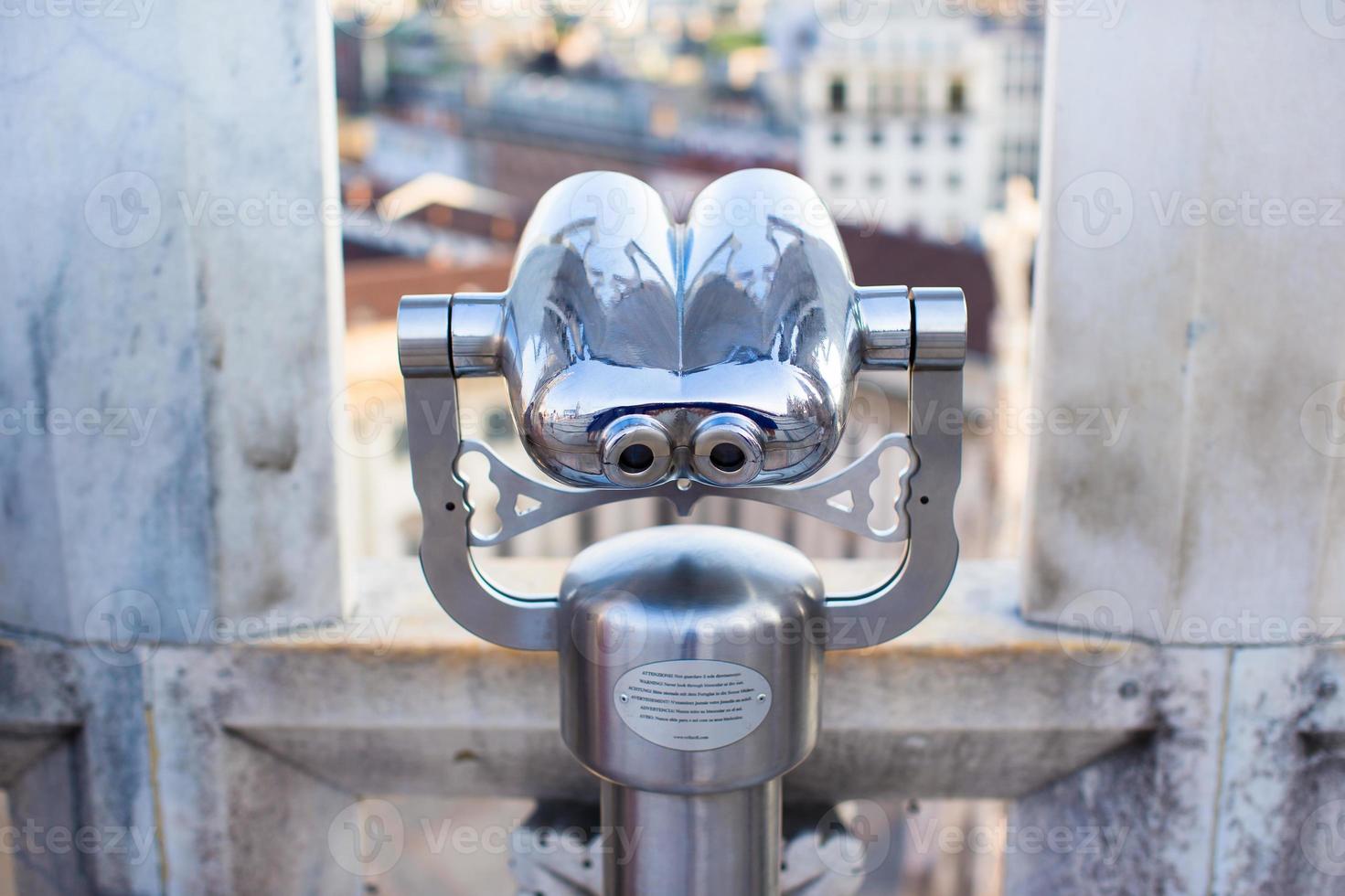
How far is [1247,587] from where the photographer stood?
149 centimetres

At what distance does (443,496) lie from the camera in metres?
1.16

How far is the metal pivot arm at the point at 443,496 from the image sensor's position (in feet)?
3.64

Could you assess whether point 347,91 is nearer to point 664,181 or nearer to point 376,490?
point 664,181

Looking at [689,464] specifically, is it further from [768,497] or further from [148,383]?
[148,383]

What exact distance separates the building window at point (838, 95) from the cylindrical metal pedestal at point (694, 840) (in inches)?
1225

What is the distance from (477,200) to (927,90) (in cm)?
1584

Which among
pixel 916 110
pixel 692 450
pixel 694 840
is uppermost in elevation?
pixel 692 450

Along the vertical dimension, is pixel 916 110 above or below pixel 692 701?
below

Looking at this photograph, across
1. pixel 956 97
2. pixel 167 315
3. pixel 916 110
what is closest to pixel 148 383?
pixel 167 315

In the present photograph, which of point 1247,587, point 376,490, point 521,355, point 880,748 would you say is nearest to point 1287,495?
point 1247,587

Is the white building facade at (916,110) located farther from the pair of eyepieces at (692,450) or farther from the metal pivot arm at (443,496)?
the pair of eyepieces at (692,450)

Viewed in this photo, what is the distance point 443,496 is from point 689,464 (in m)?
0.27

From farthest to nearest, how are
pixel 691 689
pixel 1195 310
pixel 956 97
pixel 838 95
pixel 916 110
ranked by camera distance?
pixel 956 97
pixel 916 110
pixel 838 95
pixel 1195 310
pixel 691 689

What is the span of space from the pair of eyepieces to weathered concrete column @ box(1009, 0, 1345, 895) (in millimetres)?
Answer: 645
